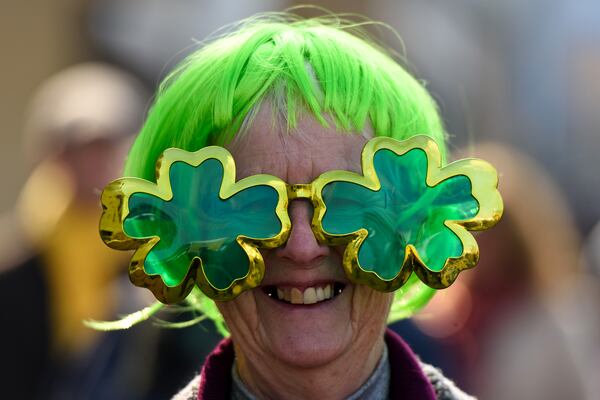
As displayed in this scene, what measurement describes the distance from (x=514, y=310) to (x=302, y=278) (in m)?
2.80

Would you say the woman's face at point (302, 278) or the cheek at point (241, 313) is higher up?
the woman's face at point (302, 278)

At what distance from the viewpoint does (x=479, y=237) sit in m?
5.29

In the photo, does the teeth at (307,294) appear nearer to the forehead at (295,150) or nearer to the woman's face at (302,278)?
the woman's face at (302,278)

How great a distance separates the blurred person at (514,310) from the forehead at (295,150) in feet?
6.70

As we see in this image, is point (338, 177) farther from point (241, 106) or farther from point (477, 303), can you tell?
point (477, 303)

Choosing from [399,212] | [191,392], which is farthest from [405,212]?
[191,392]

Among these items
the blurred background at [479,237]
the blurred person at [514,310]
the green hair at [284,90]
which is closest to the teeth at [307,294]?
the green hair at [284,90]

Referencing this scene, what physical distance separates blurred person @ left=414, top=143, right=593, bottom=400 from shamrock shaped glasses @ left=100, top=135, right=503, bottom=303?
6.48ft

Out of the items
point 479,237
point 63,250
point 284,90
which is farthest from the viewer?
point 479,237

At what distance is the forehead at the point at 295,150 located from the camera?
8.51ft

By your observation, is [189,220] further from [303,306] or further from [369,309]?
[369,309]

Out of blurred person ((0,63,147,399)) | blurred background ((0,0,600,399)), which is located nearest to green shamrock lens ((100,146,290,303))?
blurred background ((0,0,600,399))

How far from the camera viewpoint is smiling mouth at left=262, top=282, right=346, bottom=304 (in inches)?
102

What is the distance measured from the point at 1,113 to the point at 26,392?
13.9 feet
